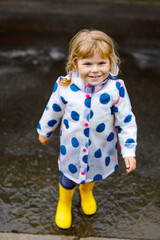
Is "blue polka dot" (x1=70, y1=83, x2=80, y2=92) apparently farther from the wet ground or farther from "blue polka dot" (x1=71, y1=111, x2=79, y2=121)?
the wet ground

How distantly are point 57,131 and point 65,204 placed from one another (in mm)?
1302

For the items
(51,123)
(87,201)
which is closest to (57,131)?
(87,201)

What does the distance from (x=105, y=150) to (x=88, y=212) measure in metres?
0.67

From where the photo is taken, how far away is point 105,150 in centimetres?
240

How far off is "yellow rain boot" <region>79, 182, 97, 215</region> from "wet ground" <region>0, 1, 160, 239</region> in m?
0.06

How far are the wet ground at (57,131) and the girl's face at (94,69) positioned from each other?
121 cm

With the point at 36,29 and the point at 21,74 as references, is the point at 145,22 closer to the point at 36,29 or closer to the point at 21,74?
the point at 36,29

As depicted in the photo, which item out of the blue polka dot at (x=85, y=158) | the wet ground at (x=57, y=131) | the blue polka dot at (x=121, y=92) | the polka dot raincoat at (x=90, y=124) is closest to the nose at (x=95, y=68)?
the polka dot raincoat at (x=90, y=124)

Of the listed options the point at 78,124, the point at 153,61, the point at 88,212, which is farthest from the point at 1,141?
the point at 153,61

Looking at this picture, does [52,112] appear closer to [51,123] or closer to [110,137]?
[51,123]

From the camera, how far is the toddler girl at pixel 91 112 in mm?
2137

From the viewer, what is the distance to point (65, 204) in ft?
8.89

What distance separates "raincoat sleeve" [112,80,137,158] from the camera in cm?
227

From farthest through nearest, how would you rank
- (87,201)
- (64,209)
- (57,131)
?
1. (57,131)
2. (87,201)
3. (64,209)
